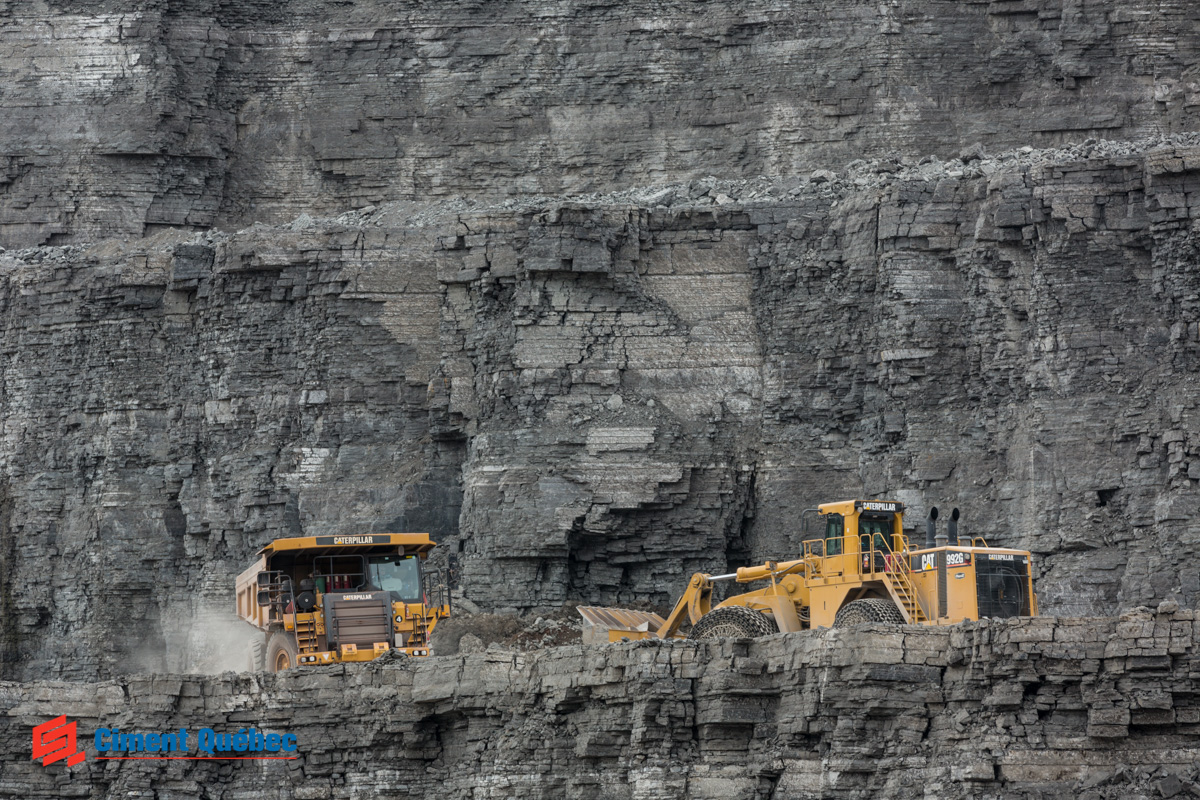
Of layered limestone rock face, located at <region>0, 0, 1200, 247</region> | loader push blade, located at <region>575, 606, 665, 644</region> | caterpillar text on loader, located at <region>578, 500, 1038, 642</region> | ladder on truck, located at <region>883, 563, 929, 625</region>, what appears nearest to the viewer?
Answer: caterpillar text on loader, located at <region>578, 500, 1038, 642</region>

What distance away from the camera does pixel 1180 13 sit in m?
41.8

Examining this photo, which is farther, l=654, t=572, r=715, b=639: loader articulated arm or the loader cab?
l=654, t=572, r=715, b=639: loader articulated arm

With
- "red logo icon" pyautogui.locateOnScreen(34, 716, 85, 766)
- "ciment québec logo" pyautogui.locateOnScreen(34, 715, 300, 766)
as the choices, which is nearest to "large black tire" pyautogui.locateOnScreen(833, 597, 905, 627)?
"ciment québec logo" pyautogui.locateOnScreen(34, 715, 300, 766)

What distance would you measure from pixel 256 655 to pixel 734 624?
7.88m

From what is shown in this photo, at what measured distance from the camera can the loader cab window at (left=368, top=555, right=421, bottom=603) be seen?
29.9 metres

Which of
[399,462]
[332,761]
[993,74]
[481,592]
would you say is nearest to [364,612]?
[332,761]

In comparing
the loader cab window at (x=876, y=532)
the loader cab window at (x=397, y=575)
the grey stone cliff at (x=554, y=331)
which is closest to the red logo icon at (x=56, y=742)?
the grey stone cliff at (x=554, y=331)

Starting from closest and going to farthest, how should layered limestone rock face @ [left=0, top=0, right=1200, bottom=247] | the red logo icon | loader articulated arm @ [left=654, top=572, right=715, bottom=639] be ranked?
the red logo icon < loader articulated arm @ [left=654, top=572, right=715, bottom=639] < layered limestone rock face @ [left=0, top=0, right=1200, bottom=247]

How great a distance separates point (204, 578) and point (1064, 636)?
20.3 m

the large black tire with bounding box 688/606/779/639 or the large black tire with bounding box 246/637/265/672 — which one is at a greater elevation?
the large black tire with bounding box 246/637/265/672

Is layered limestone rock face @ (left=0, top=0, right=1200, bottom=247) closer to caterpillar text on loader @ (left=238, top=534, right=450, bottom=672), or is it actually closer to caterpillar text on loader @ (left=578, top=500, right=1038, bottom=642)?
caterpillar text on loader @ (left=578, top=500, right=1038, bottom=642)

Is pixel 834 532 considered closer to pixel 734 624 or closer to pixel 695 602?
pixel 734 624

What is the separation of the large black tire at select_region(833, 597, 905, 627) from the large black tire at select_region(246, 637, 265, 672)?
27.1ft

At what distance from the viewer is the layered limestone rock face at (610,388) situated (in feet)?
113
